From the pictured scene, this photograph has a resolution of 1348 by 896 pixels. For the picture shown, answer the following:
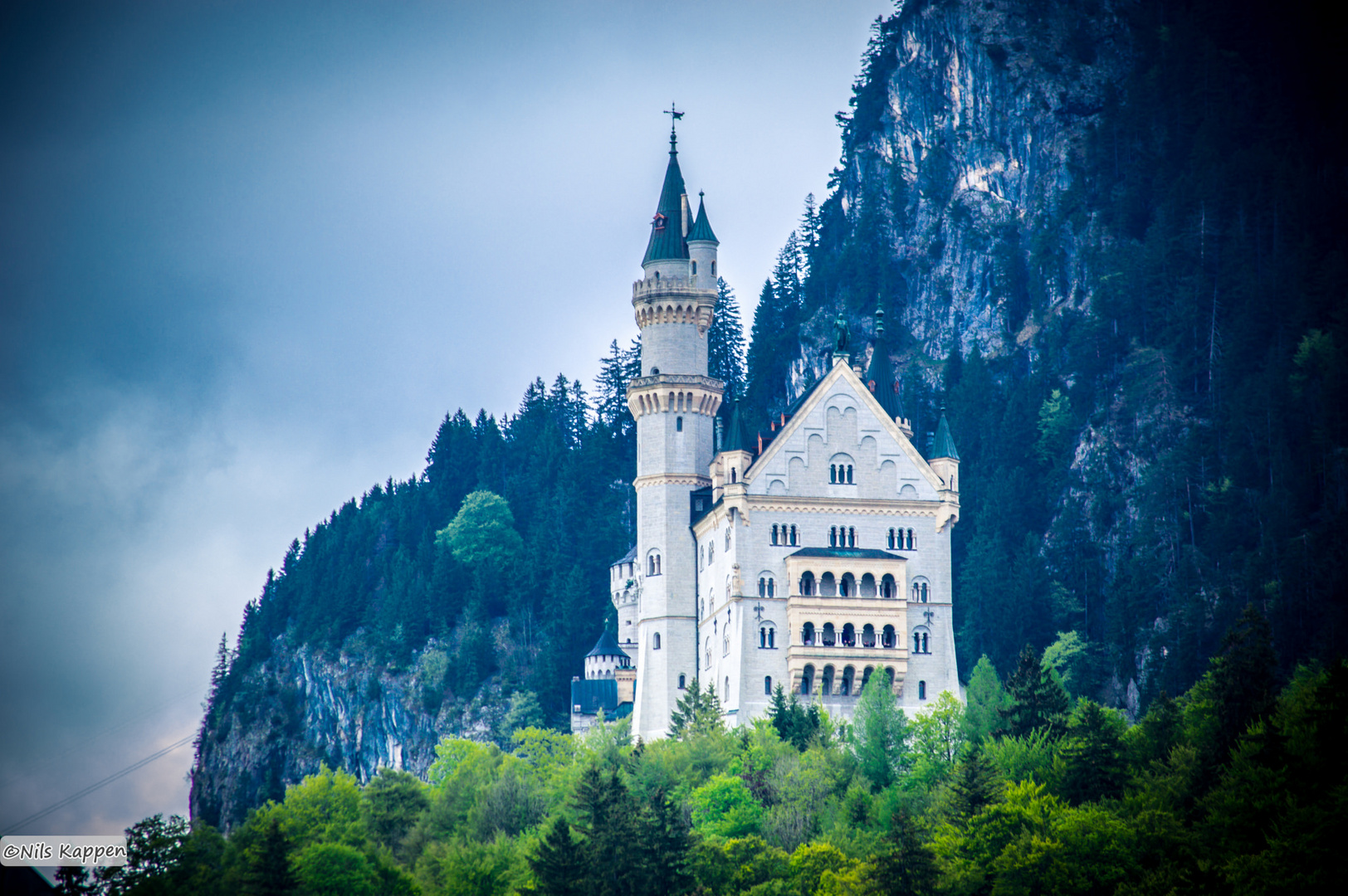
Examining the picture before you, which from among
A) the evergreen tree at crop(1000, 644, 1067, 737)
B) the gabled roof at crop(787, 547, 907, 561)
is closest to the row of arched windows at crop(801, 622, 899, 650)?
the gabled roof at crop(787, 547, 907, 561)

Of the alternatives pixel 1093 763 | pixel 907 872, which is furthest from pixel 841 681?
pixel 907 872

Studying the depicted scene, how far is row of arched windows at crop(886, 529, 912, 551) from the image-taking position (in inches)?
3750

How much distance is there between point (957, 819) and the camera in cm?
7281

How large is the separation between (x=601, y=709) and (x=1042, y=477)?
27387 millimetres

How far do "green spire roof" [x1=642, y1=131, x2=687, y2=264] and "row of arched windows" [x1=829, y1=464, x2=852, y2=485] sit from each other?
44.1 feet

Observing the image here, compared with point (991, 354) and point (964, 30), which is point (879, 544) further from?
point (964, 30)

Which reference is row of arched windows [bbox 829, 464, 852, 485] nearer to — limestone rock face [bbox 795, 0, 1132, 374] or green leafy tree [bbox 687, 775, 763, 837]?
green leafy tree [bbox 687, 775, 763, 837]

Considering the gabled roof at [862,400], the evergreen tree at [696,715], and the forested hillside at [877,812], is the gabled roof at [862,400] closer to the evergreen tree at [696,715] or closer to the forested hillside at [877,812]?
the evergreen tree at [696,715]

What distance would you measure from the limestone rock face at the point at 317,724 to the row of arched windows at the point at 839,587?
32.4 m

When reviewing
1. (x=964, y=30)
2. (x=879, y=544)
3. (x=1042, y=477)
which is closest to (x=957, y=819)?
(x=879, y=544)

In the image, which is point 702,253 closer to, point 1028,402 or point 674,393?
point 674,393

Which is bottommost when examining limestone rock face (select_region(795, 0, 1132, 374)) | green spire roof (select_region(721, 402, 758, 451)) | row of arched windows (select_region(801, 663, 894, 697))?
row of arched windows (select_region(801, 663, 894, 697))

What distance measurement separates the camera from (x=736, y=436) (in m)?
95.9

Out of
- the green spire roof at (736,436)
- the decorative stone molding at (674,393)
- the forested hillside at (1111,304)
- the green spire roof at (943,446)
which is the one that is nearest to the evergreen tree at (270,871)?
the green spire roof at (736,436)
